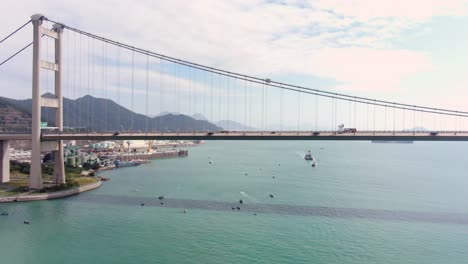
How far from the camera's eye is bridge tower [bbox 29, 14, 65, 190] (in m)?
25.5

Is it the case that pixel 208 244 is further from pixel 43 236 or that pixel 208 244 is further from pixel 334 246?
pixel 43 236

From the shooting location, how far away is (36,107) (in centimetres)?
2556

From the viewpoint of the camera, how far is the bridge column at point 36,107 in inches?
1000

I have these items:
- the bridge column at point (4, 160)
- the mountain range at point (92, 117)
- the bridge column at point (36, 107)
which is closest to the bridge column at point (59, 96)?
the bridge column at point (36, 107)

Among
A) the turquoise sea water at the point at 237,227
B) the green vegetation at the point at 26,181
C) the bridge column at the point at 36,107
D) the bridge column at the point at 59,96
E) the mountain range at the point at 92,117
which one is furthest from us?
the mountain range at the point at 92,117

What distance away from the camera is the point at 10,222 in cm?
1988

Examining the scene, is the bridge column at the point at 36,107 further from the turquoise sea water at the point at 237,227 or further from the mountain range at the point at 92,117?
the mountain range at the point at 92,117

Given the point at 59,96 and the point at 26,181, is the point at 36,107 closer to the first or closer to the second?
the point at 59,96

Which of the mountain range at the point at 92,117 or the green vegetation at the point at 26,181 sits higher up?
the mountain range at the point at 92,117

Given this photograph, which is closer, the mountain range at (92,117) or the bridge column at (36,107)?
the bridge column at (36,107)

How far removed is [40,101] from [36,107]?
50 cm

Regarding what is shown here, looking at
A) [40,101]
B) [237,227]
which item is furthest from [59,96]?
[237,227]

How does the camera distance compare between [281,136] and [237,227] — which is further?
[281,136]

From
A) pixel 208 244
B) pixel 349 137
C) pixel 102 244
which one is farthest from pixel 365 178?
pixel 102 244
